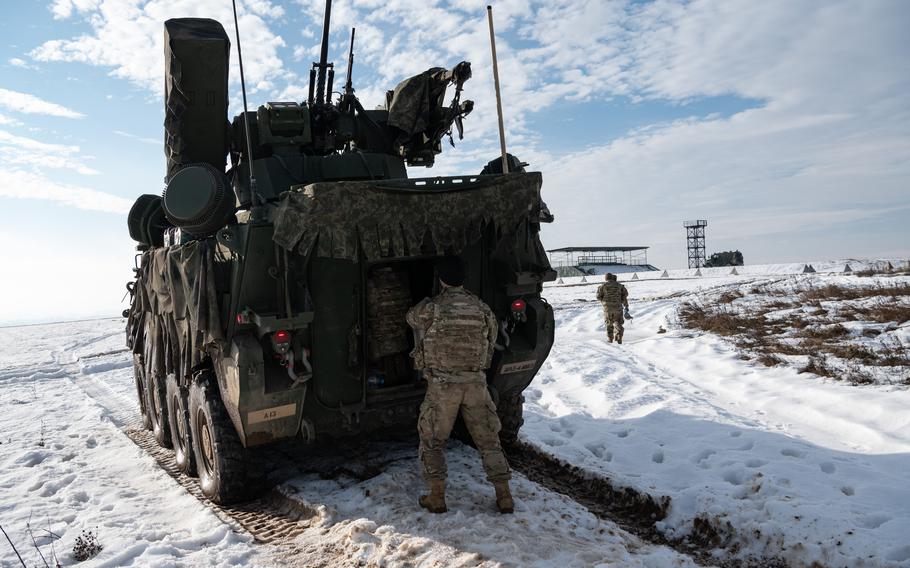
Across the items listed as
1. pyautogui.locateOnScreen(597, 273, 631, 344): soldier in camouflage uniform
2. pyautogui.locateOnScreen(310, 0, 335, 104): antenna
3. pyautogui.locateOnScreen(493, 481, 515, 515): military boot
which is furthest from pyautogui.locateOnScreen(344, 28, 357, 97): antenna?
pyautogui.locateOnScreen(597, 273, 631, 344): soldier in camouflage uniform

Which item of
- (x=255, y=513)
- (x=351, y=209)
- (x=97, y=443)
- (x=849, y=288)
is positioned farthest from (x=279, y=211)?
(x=849, y=288)

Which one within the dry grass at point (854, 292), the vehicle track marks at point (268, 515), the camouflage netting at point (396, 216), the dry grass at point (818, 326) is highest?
the camouflage netting at point (396, 216)

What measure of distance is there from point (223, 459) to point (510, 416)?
8.34 ft

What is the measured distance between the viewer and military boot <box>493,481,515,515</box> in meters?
4.57

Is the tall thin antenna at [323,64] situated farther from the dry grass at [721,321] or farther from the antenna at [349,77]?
the dry grass at [721,321]

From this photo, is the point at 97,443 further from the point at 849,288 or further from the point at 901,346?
the point at 849,288

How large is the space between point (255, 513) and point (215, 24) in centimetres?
478

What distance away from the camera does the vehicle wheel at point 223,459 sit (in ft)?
17.3

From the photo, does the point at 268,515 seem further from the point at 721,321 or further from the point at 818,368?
the point at 721,321

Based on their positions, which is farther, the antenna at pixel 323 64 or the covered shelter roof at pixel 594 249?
the covered shelter roof at pixel 594 249

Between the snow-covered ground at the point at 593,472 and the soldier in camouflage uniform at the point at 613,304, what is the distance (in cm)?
397

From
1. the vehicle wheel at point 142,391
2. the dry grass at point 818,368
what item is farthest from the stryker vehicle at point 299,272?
the dry grass at point 818,368

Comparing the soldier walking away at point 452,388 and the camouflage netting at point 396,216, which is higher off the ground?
the camouflage netting at point 396,216

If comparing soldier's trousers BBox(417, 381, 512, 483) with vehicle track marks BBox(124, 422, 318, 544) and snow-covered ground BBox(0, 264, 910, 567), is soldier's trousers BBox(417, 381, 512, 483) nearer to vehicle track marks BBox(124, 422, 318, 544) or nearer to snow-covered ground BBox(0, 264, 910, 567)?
snow-covered ground BBox(0, 264, 910, 567)
